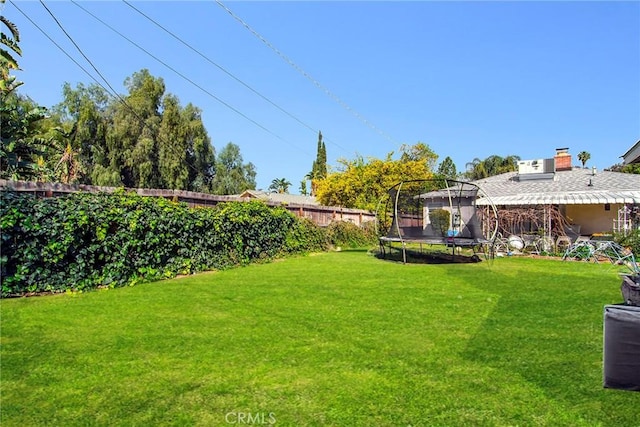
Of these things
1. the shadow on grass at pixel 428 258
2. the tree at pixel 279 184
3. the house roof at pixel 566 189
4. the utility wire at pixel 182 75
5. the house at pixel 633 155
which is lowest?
the shadow on grass at pixel 428 258

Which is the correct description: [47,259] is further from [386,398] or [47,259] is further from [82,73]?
[82,73]

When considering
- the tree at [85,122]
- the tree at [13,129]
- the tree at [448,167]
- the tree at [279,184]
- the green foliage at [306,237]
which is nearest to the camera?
the tree at [13,129]

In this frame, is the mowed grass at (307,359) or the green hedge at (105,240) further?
the green hedge at (105,240)

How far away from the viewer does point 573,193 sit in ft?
51.1

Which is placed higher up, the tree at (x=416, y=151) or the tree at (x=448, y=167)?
the tree at (x=448, y=167)

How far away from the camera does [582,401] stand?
2551mm

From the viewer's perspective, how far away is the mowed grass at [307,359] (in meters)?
2.39

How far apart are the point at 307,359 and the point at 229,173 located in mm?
34984

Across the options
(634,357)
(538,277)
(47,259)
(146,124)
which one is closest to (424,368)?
(634,357)

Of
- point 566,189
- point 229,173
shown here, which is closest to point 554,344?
point 566,189

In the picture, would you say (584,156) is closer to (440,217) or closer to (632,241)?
(440,217)

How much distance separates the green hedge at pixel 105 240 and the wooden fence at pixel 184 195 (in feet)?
0.75

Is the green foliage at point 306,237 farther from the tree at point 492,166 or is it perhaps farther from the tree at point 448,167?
the tree at point 448,167

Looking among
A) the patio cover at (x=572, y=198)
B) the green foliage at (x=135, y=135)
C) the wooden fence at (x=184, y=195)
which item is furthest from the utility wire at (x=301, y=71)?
the green foliage at (x=135, y=135)
